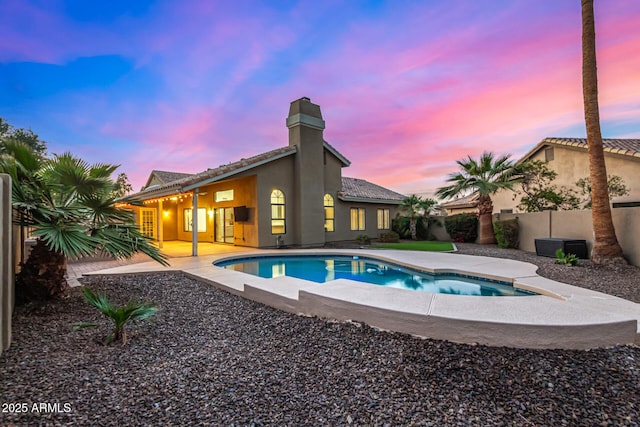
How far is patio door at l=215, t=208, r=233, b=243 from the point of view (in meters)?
17.1

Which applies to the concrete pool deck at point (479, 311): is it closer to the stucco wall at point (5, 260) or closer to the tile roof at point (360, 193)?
the stucco wall at point (5, 260)

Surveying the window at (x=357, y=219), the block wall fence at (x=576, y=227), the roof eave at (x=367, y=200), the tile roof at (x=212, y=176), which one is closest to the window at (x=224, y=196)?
the tile roof at (x=212, y=176)

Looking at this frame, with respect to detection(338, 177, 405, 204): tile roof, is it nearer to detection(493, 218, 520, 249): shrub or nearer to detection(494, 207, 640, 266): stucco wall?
detection(494, 207, 640, 266): stucco wall

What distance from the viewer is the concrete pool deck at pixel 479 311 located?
11.7 feet

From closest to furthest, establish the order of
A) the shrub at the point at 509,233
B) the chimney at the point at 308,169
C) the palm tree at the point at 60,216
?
the palm tree at the point at 60,216 < the shrub at the point at 509,233 < the chimney at the point at 308,169

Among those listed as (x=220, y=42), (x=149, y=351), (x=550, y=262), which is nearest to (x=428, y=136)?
(x=550, y=262)

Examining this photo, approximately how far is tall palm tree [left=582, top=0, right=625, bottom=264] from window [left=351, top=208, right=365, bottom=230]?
12.3 meters

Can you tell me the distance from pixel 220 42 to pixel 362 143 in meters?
10.6

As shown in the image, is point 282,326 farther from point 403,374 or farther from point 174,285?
point 174,285

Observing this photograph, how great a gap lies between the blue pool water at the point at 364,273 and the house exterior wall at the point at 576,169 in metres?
10.9

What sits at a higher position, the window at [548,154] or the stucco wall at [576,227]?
the window at [548,154]

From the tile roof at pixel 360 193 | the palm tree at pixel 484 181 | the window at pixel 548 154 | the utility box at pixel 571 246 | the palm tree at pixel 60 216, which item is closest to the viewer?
the palm tree at pixel 60 216

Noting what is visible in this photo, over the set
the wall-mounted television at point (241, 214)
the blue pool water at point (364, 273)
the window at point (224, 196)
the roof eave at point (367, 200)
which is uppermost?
the window at point (224, 196)

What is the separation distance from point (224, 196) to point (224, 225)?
1680 mm
